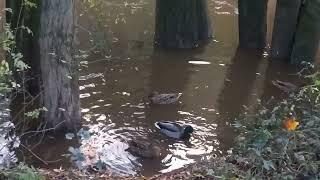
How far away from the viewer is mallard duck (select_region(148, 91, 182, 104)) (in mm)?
8688

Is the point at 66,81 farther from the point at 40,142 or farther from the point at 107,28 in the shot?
the point at 107,28

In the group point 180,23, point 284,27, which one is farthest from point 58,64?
point 284,27

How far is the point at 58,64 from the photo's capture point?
7113mm

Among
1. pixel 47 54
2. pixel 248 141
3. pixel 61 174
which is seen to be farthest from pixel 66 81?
pixel 248 141

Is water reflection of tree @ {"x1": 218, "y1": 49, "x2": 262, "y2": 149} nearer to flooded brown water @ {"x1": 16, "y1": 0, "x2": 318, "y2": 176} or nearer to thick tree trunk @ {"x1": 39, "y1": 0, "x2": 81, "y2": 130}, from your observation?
flooded brown water @ {"x1": 16, "y1": 0, "x2": 318, "y2": 176}

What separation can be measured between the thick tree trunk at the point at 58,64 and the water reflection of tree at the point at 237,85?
2.07 m

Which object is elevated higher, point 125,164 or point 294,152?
point 294,152

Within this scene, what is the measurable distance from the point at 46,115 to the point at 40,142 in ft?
1.21

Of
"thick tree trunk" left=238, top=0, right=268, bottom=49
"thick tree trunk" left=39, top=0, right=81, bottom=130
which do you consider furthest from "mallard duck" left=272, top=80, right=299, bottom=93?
"thick tree trunk" left=39, top=0, right=81, bottom=130

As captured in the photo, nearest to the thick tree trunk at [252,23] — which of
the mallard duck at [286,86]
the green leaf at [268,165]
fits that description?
the mallard duck at [286,86]

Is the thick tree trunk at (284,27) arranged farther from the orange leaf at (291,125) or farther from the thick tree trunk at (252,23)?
the orange leaf at (291,125)

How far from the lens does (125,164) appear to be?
22.8ft

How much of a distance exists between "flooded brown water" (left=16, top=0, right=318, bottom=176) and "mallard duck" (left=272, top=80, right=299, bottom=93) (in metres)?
0.10

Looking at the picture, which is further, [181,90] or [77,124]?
[181,90]
